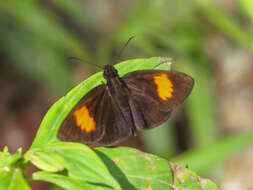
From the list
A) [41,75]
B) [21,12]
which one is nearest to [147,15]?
[21,12]

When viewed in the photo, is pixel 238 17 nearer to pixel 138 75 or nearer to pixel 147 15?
pixel 147 15

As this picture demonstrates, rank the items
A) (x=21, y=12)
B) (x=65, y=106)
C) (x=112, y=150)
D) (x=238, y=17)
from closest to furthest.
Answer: (x=112, y=150)
(x=65, y=106)
(x=21, y=12)
(x=238, y=17)

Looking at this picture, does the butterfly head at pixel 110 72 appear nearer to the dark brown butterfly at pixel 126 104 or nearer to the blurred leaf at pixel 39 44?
the dark brown butterfly at pixel 126 104

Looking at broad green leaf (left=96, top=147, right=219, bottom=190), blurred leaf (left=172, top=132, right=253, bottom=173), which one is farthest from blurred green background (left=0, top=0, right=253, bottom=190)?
broad green leaf (left=96, top=147, right=219, bottom=190)

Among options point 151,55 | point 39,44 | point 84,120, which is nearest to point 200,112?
point 151,55

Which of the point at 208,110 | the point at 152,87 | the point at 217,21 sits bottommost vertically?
the point at 208,110

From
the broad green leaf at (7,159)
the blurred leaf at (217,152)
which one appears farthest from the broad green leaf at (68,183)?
the blurred leaf at (217,152)
